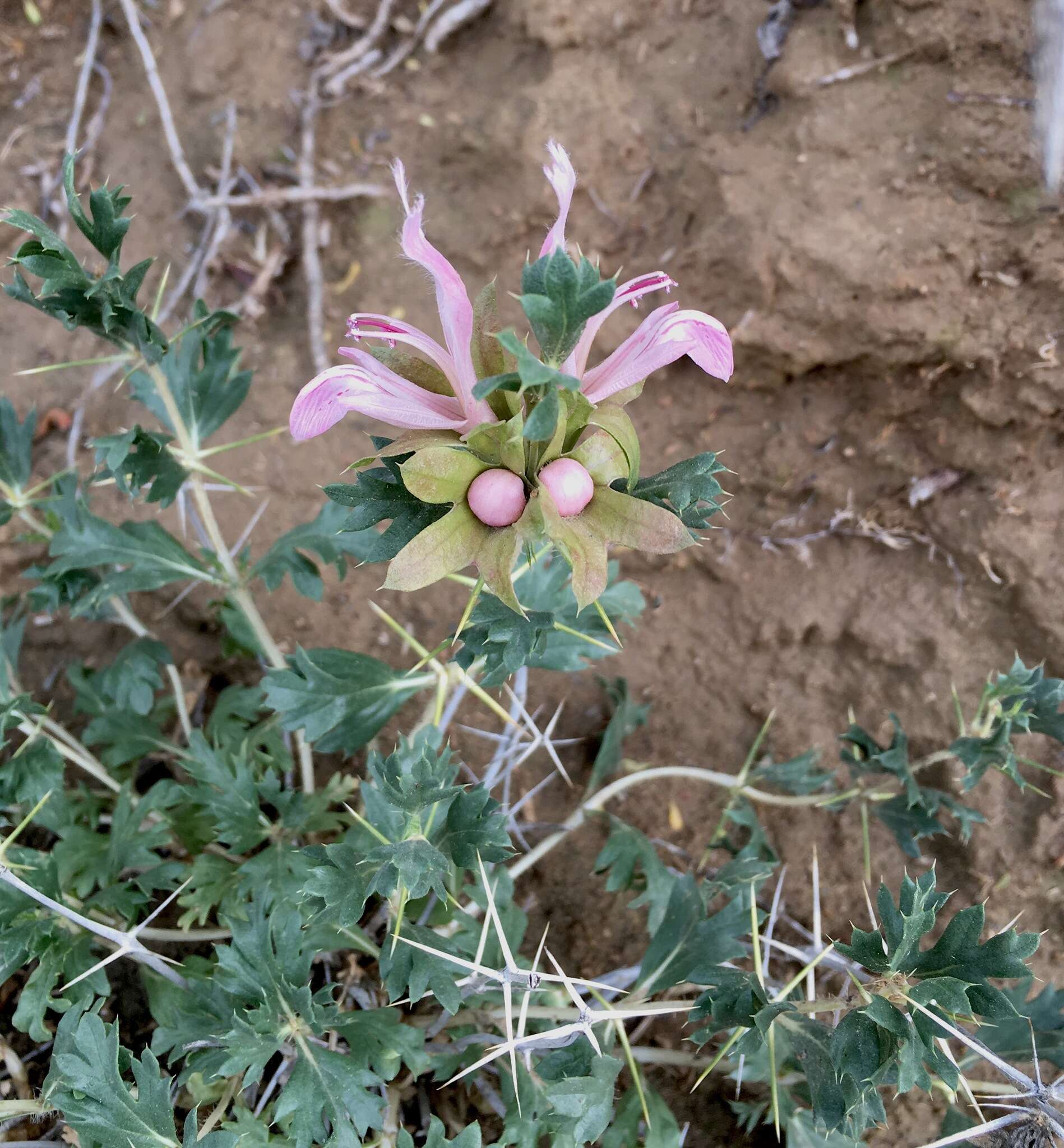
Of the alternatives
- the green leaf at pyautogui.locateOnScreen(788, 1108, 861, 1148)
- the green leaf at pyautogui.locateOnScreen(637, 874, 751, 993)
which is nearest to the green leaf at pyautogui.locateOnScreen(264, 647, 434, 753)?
the green leaf at pyautogui.locateOnScreen(637, 874, 751, 993)

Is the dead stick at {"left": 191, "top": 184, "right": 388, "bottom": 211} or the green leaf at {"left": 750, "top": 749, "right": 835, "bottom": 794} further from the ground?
the dead stick at {"left": 191, "top": 184, "right": 388, "bottom": 211}

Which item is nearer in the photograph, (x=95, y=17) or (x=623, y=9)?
(x=623, y=9)

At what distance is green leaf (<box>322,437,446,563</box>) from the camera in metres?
1.33

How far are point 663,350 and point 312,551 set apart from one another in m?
1.17

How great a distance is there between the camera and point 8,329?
2.98m

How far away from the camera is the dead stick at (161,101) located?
3.05 meters

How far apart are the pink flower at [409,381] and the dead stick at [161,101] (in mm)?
2198

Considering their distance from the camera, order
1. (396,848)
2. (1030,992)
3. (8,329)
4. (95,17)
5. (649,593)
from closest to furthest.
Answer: (396,848) → (1030,992) → (649,593) → (8,329) → (95,17)

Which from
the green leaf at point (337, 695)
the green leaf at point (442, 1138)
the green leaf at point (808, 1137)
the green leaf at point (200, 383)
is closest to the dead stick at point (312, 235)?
the green leaf at point (200, 383)

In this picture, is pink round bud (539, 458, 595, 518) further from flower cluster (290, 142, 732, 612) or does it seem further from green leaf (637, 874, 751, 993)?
green leaf (637, 874, 751, 993)

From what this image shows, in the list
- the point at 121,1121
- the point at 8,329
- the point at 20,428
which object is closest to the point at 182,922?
the point at 121,1121

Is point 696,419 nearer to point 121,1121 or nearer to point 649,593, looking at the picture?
point 649,593

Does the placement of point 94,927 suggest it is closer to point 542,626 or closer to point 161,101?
point 542,626

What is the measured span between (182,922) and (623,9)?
114 inches
